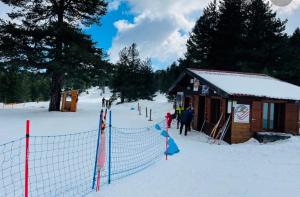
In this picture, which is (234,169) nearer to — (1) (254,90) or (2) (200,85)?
(1) (254,90)

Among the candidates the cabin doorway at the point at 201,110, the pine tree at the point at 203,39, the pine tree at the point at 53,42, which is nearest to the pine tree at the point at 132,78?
the pine tree at the point at 203,39

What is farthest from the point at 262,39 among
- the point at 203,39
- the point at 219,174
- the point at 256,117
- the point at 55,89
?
the point at 219,174

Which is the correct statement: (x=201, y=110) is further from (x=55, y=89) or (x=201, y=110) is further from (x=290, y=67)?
(x=290, y=67)

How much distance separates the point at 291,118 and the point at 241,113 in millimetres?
3352

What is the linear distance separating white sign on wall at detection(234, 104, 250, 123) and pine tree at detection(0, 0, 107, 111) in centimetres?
1400

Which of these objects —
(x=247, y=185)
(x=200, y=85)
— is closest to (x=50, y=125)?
(x=200, y=85)

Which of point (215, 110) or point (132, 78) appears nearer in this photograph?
point (215, 110)

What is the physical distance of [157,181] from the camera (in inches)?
319

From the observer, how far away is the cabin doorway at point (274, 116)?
17359 mm

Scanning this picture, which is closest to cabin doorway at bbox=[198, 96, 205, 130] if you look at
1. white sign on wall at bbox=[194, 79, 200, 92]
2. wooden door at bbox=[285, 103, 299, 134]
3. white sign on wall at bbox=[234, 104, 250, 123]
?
white sign on wall at bbox=[194, 79, 200, 92]

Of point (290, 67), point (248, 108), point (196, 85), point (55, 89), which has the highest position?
point (290, 67)

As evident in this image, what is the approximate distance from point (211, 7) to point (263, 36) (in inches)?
335

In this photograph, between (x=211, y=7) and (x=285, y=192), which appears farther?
(x=211, y=7)

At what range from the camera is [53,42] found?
26344mm
